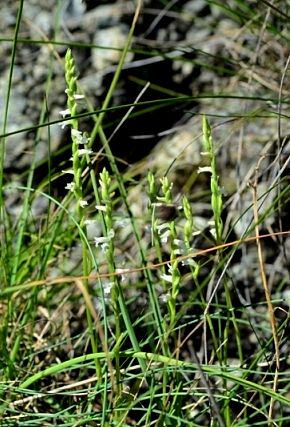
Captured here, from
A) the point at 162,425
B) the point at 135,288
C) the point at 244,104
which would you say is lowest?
the point at 135,288

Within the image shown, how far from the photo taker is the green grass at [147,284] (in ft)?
4.11

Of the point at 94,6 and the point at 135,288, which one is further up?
A: the point at 94,6

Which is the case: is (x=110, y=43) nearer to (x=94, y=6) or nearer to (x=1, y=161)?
(x=94, y=6)

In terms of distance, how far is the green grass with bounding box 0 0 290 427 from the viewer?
1.25 metres

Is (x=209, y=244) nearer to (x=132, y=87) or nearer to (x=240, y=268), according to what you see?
(x=240, y=268)

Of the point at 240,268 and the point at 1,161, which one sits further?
the point at 240,268

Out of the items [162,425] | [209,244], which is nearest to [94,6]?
[209,244]

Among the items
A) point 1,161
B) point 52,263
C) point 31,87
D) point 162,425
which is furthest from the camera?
point 31,87

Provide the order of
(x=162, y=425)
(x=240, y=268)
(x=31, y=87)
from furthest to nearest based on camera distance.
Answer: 1. (x=31, y=87)
2. (x=240, y=268)
3. (x=162, y=425)

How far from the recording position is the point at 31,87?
231 cm

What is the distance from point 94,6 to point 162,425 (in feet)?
4.70

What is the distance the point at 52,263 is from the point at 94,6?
2.70 feet

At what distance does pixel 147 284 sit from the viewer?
1.41 metres

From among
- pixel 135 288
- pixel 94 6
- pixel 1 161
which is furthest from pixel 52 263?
pixel 94 6
